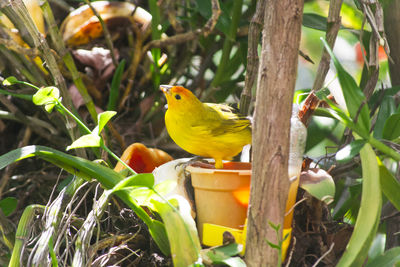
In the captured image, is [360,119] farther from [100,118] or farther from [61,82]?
[61,82]

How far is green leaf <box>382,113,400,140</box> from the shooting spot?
0.61 metres

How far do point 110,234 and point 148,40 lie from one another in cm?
41

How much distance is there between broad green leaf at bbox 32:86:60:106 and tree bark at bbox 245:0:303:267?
0.24 m

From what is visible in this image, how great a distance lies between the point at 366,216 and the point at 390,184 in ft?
0.23

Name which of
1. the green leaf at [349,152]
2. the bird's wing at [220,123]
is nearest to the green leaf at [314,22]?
the bird's wing at [220,123]

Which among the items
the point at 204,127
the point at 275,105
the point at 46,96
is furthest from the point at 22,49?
the point at 275,105

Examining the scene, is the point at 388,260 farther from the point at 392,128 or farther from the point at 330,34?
the point at 330,34

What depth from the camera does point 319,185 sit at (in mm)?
512

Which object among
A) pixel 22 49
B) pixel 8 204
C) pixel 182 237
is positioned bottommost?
pixel 8 204

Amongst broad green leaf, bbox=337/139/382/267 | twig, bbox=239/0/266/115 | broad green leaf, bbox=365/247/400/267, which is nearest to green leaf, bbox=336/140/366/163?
broad green leaf, bbox=337/139/382/267

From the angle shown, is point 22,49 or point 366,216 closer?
point 366,216

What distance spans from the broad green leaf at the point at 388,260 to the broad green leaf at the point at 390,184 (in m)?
0.05

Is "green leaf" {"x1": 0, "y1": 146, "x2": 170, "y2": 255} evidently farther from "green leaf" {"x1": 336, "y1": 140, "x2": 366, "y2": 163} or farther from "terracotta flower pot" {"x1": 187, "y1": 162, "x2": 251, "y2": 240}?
"green leaf" {"x1": 336, "y1": 140, "x2": 366, "y2": 163}

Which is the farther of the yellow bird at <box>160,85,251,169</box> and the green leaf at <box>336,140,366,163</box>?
the yellow bird at <box>160,85,251,169</box>
